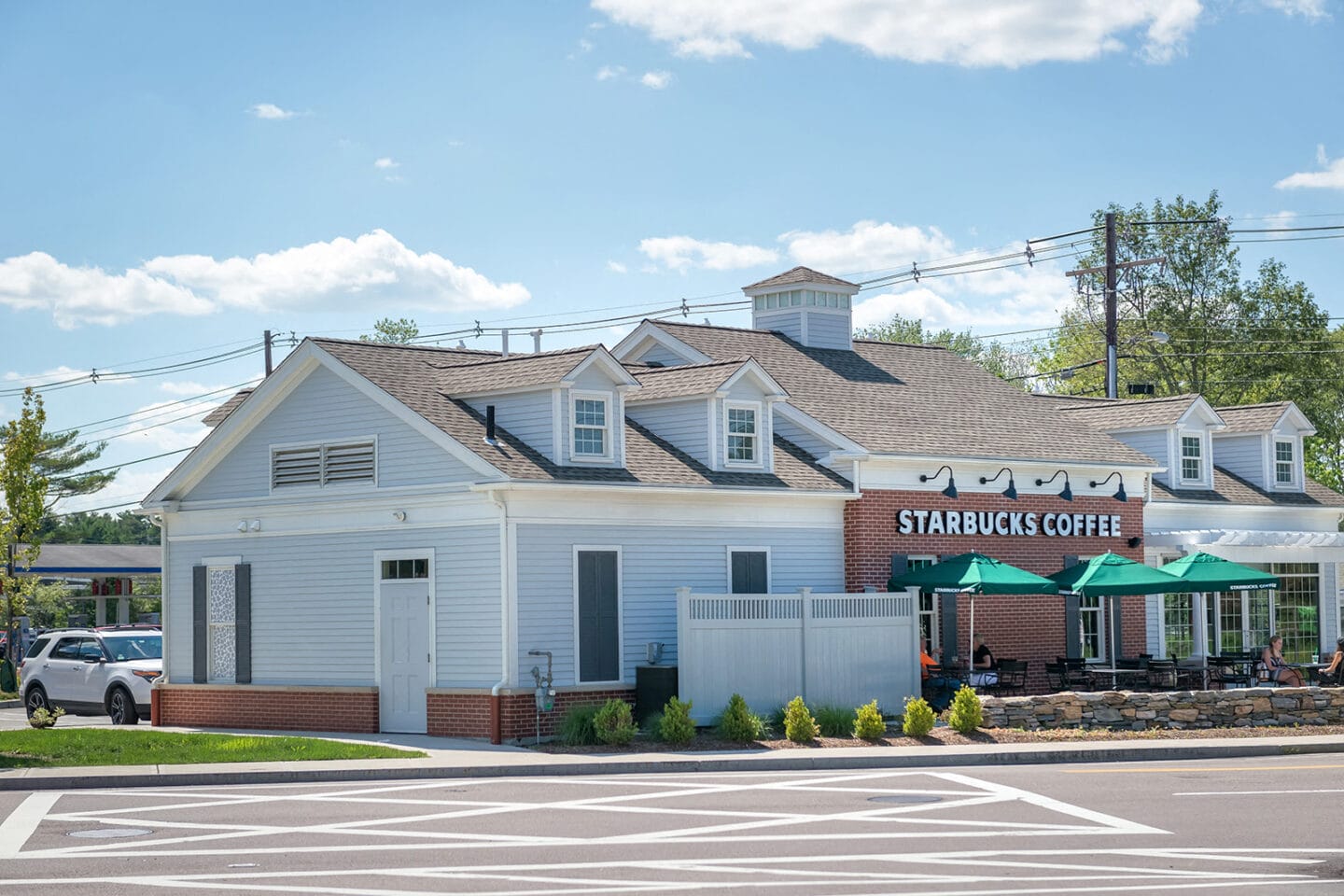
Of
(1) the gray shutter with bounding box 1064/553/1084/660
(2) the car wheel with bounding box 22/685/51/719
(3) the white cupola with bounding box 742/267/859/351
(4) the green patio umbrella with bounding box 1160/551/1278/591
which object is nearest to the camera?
(4) the green patio umbrella with bounding box 1160/551/1278/591

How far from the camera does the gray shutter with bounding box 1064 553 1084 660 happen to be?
35.0 m

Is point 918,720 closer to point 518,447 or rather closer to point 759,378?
point 759,378

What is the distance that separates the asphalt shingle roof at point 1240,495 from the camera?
39.6m

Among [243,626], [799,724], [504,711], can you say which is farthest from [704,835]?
[243,626]

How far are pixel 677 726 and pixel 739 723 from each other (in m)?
0.94

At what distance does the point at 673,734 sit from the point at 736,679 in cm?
246

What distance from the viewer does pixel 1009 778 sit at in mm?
21469

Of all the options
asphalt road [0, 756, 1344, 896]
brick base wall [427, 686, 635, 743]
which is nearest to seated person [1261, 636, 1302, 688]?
asphalt road [0, 756, 1344, 896]

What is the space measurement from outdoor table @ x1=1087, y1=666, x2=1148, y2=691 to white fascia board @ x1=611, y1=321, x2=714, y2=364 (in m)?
9.44

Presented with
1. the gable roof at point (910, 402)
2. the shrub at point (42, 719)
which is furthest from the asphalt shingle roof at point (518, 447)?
the shrub at point (42, 719)

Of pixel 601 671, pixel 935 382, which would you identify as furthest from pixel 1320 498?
pixel 601 671

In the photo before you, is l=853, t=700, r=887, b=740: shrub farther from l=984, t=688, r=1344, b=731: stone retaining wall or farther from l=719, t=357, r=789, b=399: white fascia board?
l=719, t=357, r=789, b=399: white fascia board

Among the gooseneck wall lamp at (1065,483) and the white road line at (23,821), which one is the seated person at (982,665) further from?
the white road line at (23,821)

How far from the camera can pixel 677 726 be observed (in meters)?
25.9
